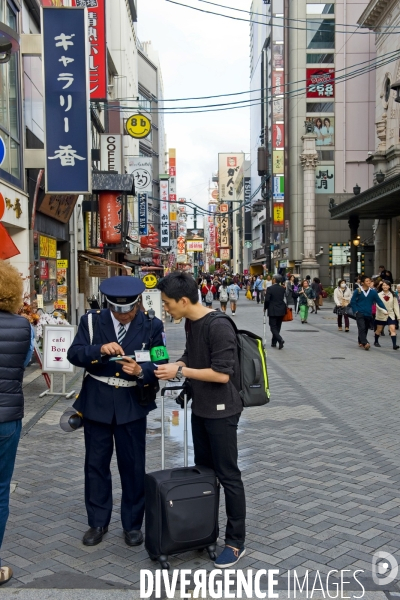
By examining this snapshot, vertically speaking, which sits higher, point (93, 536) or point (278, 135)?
point (278, 135)

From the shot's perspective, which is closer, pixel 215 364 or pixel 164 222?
pixel 215 364

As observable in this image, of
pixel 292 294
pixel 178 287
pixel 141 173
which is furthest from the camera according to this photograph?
pixel 141 173

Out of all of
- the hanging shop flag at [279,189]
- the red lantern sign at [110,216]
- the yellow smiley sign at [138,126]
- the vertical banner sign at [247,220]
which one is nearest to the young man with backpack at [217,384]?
the red lantern sign at [110,216]

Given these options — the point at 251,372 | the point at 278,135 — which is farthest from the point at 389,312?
the point at 278,135

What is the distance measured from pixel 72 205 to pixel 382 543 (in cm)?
1442

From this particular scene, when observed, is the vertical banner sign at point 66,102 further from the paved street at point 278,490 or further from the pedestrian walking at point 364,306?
the pedestrian walking at point 364,306

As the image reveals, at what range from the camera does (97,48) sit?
21328 millimetres

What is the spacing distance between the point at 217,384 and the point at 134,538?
131cm

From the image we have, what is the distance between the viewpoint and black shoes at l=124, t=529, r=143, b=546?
429 centimetres

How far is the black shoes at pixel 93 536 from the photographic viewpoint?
432 centimetres

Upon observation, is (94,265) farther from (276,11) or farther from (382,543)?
(276,11)

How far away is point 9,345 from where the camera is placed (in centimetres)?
363

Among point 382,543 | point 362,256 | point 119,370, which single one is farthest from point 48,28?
point 362,256

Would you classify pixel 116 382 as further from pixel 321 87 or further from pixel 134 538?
pixel 321 87
